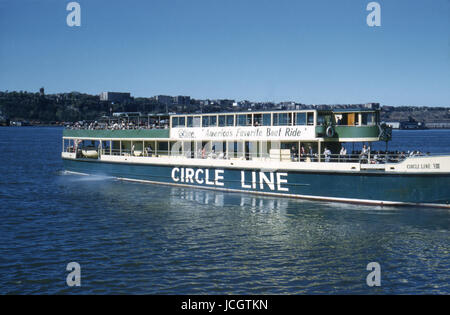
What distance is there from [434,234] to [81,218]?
57.4ft

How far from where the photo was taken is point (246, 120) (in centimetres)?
3469

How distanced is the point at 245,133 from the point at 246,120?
938 millimetres

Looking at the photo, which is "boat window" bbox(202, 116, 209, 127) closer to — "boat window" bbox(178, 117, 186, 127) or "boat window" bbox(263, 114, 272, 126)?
"boat window" bbox(178, 117, 186, 127)

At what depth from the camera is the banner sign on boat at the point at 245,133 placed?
31734mm

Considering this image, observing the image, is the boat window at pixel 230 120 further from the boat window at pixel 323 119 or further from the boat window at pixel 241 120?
the boat window at pixel 323 119

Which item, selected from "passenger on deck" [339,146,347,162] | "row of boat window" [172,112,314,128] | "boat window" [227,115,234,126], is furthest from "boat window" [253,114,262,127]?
"passenger on deck" [339,146,347,162]

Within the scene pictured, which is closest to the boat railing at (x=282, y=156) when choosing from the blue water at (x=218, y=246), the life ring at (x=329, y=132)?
the life ring at (x=329, y=132)

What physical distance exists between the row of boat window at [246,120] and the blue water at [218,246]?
17.5 ft

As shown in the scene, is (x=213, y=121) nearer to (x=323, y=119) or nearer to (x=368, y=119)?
(x=323, y=119)

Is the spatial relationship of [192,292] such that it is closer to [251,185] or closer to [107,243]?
[107,243]

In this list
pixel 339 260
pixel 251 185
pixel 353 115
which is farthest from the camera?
pixel 251 185

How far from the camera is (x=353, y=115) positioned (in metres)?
30.9

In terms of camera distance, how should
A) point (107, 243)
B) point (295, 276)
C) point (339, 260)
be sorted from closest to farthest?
point (295, 276), point (339, 260), point (107, 243)
